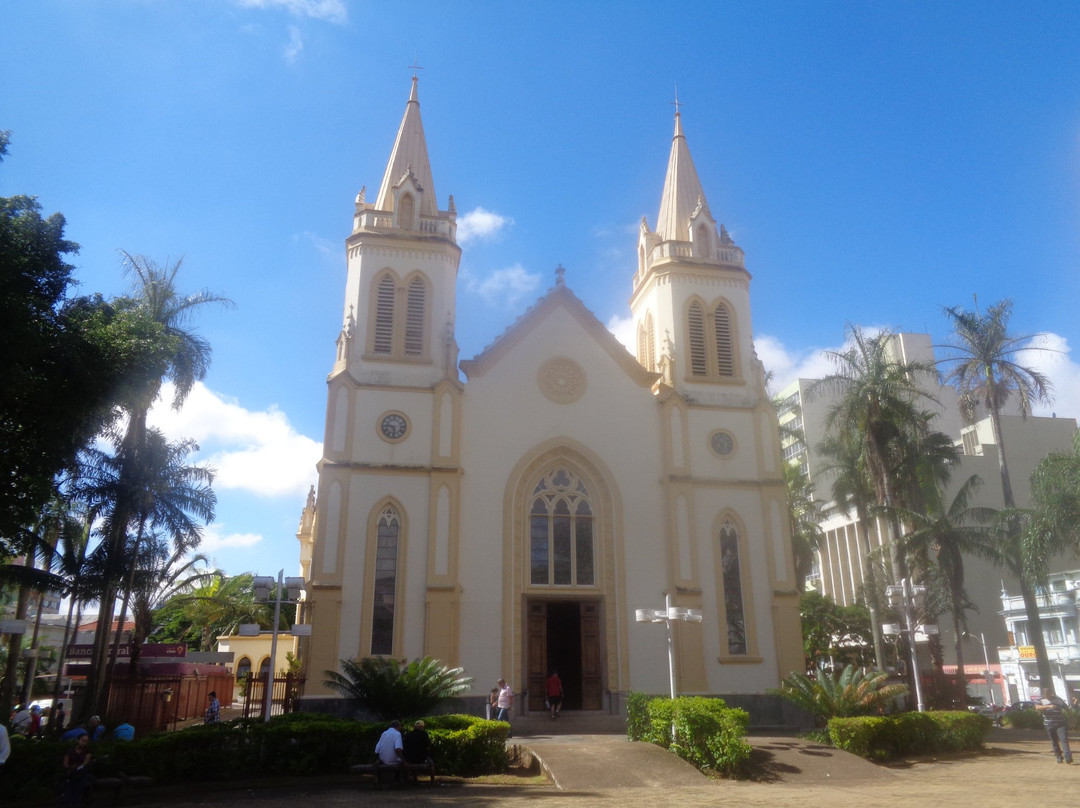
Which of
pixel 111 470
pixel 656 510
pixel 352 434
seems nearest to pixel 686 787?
pixel 656 510

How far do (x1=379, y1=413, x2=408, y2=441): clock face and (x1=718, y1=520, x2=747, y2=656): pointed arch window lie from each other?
34.5 ft

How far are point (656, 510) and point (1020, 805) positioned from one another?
15.0 m

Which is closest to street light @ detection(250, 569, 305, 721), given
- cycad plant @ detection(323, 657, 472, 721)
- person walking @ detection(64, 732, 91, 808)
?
cycad plant @ detection(323, 657, 472, 721)

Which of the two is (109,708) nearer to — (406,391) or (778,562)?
(406,391)

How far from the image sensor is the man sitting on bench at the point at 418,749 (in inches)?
588

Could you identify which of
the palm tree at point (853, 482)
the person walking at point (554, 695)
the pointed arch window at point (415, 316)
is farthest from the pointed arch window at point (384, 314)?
the palm tree at point (853, 482)

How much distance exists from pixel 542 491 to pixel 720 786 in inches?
496

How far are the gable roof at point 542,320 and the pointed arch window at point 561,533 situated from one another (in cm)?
417

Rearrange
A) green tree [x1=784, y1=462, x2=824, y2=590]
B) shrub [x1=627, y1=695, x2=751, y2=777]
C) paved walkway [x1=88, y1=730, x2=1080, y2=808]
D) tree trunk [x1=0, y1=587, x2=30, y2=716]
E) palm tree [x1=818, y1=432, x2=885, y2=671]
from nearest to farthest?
paved walkway [x1=88, y1=730, x2=1080, y2=808], shrub [x1=627, y1=695, x2=751, y2=777], tree trunk [x1=0, y1=587, x2=30, y2=716], palm tree [x1=818, y1=432, x2=885, y2=671], green tree [x1=784, y1=462, x2=824, y2=590]

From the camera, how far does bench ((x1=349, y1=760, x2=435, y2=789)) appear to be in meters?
14.5

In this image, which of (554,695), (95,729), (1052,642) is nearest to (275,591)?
(95,729)

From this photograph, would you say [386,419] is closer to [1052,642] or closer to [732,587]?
[732,587]

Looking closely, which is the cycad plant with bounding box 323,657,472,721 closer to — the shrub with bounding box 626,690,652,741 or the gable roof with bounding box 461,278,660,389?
the shrub with bounding box 626,690,652,741

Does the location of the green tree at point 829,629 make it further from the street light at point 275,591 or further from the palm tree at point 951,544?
the street light at point 275,591
